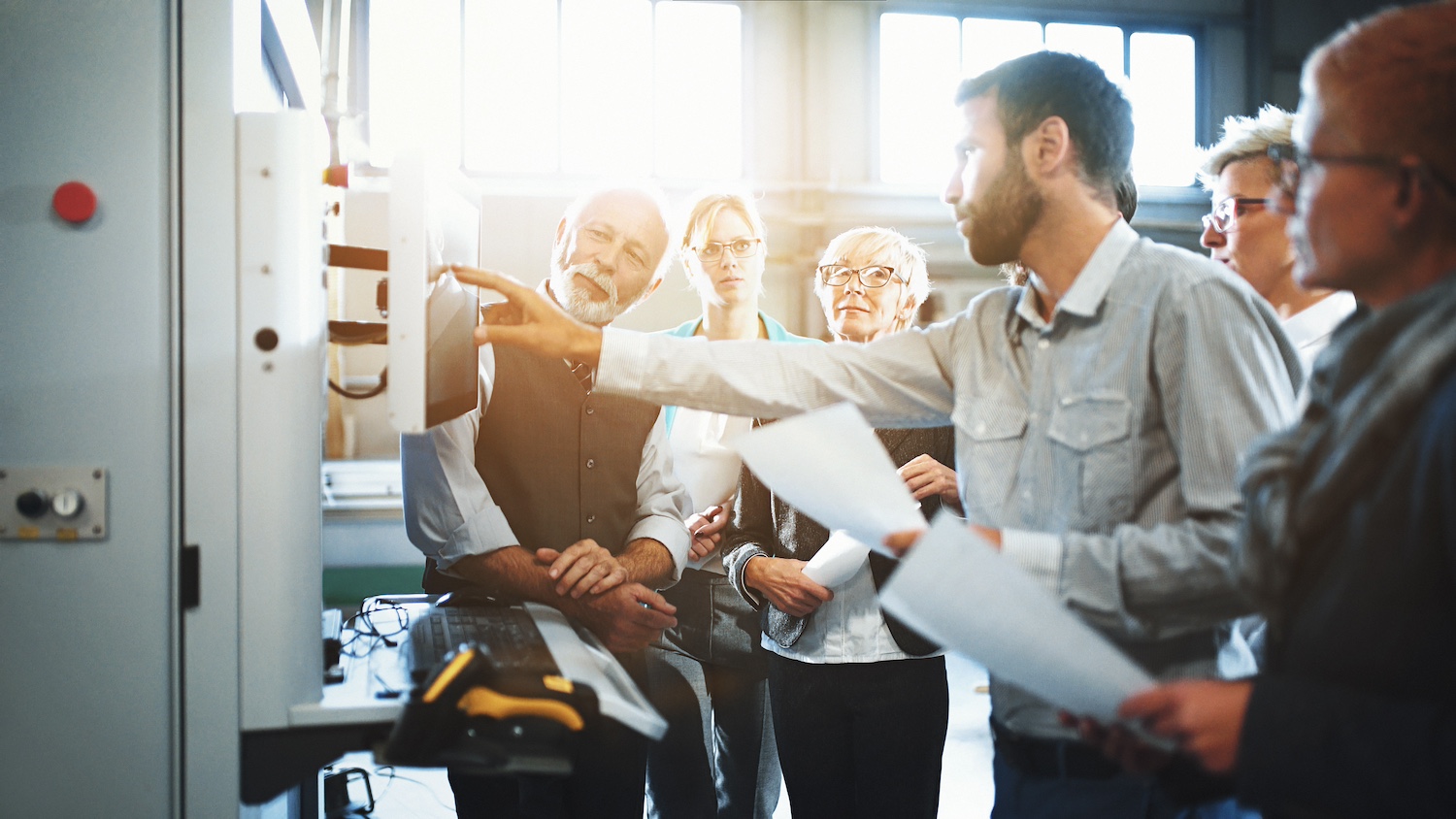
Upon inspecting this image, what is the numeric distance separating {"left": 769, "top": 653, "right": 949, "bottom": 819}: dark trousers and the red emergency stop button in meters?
1.28

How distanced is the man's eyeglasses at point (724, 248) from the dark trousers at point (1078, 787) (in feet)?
4.84

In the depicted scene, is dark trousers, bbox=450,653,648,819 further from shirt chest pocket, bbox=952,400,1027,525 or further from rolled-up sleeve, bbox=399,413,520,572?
shirt chest pocket, bbox=952,400,1027,525

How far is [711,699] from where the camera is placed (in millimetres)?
2150

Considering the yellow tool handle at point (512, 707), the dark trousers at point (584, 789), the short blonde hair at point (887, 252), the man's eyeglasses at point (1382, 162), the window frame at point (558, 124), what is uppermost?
the window frame at point (558, 124)

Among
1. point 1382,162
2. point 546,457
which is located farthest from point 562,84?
point 1382,162

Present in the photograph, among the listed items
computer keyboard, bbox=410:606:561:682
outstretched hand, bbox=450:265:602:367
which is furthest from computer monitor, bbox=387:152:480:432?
computer keyboard, bbox=410:606:561:682

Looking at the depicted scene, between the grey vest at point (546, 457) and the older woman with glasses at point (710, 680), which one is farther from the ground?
the grey vest at point (546, 457)

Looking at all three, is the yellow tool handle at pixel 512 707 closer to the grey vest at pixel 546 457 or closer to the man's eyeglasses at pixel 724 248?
the grey vest at pixel 546 457

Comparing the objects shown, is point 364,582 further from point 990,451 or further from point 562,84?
point 990,451

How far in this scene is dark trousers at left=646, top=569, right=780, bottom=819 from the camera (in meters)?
2.07

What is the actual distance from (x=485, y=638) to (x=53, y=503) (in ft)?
1.80

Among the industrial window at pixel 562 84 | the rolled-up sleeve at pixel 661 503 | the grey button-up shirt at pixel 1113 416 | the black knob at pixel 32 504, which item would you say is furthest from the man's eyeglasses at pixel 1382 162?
the industrial window at pixel 562 84

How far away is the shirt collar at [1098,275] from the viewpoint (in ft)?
3.67

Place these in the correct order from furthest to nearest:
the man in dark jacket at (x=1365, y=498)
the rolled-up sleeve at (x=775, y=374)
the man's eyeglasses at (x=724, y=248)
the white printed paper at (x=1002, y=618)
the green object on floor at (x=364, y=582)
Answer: the green object on floor at (x=364, y=582)
the man's eyeglasses at (x=724, y=248)
the rolled-up sleeve at (x=775, y=374)
the white printed paper at (x=1002, y=618)
the man in dark jacket at (x=1365, y=498)
